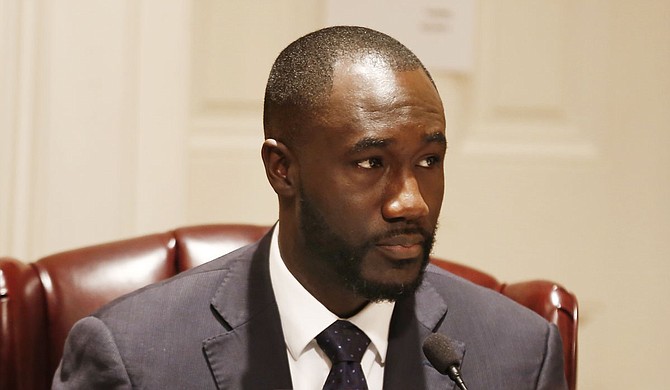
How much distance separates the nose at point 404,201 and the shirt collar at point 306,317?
21 cm

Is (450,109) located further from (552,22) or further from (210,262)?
(210,262)

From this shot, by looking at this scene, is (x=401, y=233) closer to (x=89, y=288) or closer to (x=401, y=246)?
(x=401, y=246)

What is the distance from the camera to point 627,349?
98.8 inches

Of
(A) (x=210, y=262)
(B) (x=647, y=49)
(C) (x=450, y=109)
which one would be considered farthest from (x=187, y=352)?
(B) (x=647, y=49)

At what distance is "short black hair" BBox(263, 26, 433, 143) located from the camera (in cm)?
144

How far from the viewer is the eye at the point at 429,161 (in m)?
1.41

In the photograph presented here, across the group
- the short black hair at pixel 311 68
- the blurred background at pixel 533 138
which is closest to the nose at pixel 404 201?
the short black hair at pixel 311 68

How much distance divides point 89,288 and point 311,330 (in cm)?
42

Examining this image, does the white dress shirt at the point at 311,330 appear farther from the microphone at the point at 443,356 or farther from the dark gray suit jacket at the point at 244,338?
the microphone at the point at 443,356

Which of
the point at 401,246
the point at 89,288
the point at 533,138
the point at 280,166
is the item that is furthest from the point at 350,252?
the point at 533,138

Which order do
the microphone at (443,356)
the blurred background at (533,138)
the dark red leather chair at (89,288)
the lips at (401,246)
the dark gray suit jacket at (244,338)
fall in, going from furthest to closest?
the blurred background at (533,138)
the dark red leather chair at (89,288)
the dark gray suit jacket at (244,338)
the lips at (401,246)
the microphone at (443,356)

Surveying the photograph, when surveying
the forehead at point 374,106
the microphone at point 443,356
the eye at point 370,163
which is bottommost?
the microphone at point 443,356

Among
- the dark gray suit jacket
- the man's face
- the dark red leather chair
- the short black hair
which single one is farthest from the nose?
the dark red leather chair

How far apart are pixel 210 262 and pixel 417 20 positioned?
3.34 feet
